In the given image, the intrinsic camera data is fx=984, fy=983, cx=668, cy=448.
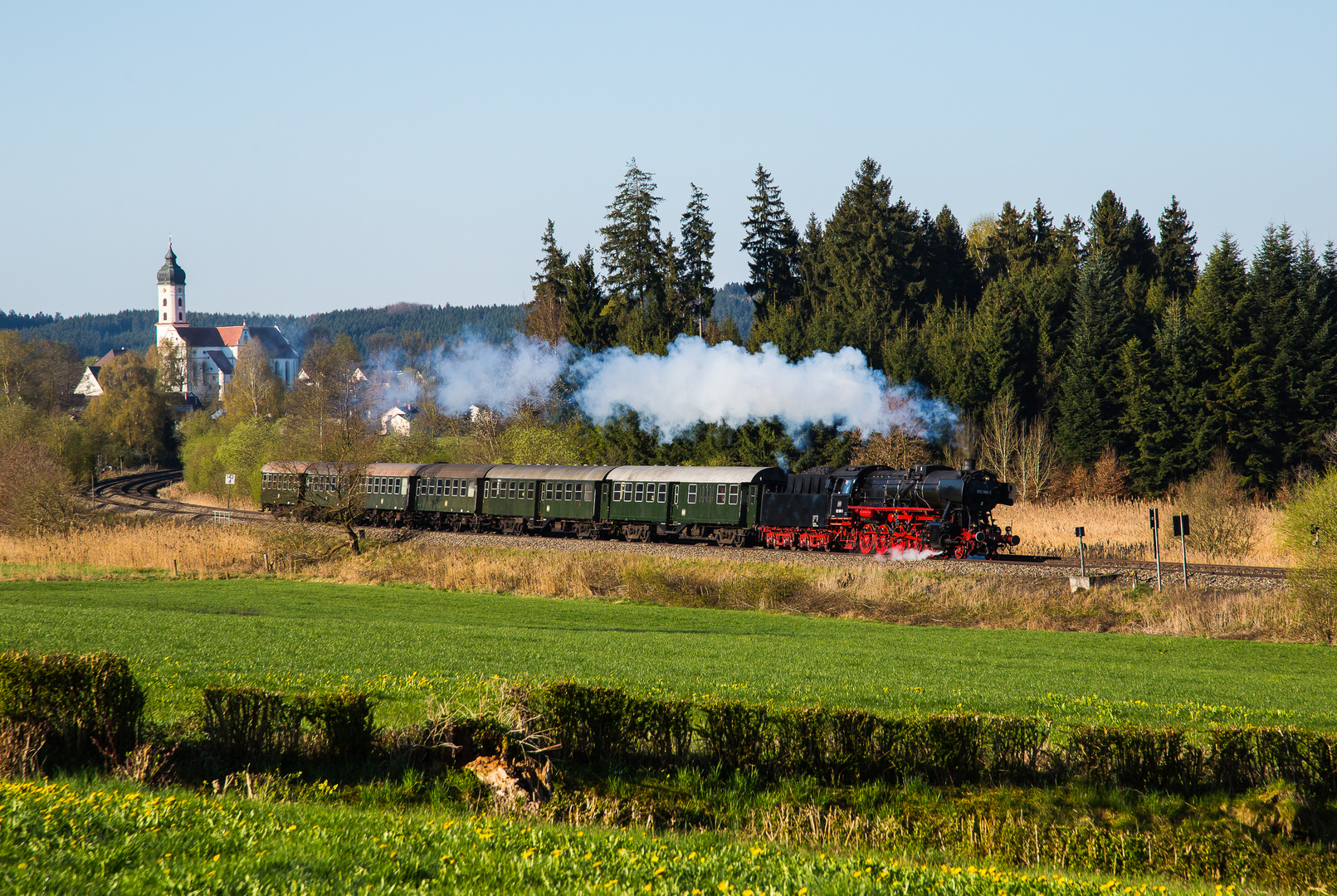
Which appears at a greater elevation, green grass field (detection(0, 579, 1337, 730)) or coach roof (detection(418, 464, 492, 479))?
coach roof (detection(418, 464, 492, 479))

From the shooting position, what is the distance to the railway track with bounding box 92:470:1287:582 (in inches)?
1156

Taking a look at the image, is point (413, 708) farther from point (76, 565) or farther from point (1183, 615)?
point (76, 565)

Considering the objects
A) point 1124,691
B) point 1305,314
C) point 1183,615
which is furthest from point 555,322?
point 1124,691

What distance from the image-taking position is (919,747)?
11156 mm

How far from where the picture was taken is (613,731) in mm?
11453

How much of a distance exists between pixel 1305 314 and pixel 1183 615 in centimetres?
3934

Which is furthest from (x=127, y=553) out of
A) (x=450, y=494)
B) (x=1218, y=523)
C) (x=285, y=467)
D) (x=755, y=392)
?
(x=1218, y=523)

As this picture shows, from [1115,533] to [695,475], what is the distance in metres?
17.2

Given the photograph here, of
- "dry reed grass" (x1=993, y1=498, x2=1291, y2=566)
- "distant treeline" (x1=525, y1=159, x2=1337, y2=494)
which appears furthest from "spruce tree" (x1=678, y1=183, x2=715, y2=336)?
"dry reed grass" (x1=993, y1=498, x2=1291, y2=566)

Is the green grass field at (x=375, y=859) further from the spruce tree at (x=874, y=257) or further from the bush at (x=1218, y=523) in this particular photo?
the spruce tree at (x=874, y=257)

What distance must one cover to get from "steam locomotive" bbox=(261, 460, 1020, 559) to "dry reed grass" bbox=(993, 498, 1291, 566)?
3.52 m

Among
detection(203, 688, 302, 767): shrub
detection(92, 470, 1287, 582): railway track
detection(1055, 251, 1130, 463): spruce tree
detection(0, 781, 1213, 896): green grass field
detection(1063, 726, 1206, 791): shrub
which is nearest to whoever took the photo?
detection(0, 781, 1213, 896): green grass field

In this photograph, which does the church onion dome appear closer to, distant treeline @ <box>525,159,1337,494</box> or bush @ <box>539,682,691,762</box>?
distant treeline @ <box>525,159,1337,494</box>

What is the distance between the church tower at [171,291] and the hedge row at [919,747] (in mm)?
209518
